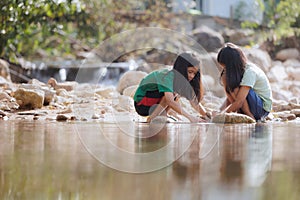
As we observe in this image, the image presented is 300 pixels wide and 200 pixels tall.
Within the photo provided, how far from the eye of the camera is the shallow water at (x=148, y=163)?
79.4 inches

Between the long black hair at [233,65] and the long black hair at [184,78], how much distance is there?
0.26 m

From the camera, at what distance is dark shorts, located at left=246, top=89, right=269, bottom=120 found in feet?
17.1

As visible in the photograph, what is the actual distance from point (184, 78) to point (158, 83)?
8.8 inches

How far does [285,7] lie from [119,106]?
807 centimetres

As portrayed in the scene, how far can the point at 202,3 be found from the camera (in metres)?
17.5

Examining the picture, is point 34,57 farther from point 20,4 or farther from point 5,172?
point 5,172

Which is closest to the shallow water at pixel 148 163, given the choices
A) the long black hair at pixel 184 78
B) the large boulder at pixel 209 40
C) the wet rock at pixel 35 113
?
the long black hair at pixel 184 78

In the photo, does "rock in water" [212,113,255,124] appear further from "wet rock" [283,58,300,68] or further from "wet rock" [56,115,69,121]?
"wet rock" [283,58,300,68]

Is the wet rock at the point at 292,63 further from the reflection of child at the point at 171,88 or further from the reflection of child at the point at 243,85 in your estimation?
the reflection of child at the point at 171,88

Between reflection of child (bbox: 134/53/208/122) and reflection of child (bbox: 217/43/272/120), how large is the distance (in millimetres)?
256

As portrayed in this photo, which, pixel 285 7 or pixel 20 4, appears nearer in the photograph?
pixel 20 4

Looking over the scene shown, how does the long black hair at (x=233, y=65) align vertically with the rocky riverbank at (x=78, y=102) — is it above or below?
above

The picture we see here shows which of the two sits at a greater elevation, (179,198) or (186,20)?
(186,20)

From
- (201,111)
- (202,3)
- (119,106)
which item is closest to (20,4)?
(119,106)
